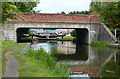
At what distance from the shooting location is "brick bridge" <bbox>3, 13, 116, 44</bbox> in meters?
29.0

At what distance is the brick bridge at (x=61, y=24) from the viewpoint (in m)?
29.0

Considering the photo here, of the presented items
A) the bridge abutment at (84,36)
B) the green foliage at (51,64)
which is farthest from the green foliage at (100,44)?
the green foliage at (51,64)

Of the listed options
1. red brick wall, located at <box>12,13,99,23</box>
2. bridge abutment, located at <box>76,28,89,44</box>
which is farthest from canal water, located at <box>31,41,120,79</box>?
bridge abutment, located at <box>76,28,89,44</box>

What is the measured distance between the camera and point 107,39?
98.7 feet

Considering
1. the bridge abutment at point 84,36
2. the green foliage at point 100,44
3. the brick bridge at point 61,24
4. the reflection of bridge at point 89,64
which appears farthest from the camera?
the bridge abutment at point 84,36

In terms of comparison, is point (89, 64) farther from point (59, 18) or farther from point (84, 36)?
point (84, 36)

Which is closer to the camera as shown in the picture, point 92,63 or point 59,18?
point 92,63

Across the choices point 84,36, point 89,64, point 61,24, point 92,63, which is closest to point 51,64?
point 89,64

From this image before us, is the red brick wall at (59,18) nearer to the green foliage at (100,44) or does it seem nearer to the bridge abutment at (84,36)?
the bridge abutment at (84,36)

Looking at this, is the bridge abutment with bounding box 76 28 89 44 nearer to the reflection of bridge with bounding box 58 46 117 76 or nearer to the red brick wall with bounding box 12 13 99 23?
the red brick wall with bounding box 12 13 99 23

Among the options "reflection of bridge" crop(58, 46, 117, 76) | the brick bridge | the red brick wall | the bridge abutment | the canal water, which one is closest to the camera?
the canal water

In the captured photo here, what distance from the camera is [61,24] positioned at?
30.3 meters

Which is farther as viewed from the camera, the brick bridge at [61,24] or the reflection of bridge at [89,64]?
the brick bridge at [61,24]

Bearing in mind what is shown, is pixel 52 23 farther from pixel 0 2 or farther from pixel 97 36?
pixel 0 2
